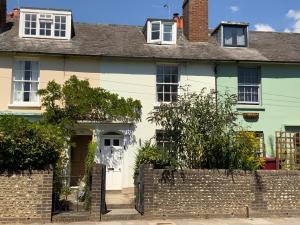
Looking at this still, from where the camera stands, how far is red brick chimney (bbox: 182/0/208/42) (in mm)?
21672

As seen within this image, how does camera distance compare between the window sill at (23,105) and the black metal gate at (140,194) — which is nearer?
the black metal gate at (140,194)

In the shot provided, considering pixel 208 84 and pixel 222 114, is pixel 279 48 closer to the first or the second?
pixel 208 84

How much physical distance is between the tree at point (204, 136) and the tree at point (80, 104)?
14.8 ft

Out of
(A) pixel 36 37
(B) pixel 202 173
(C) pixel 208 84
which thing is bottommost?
(B) pixel 202 173

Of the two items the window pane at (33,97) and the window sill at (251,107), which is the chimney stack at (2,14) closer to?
the window pane at (33,97)

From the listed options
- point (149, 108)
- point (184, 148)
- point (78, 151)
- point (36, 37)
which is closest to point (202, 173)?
point (184, 148)

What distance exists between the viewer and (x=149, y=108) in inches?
763

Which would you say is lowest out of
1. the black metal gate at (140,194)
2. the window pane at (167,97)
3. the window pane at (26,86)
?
the black metal gate at (140,194)

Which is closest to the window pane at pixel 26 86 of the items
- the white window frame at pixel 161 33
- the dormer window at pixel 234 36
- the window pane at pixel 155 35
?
the white window frame at pixel 161 33

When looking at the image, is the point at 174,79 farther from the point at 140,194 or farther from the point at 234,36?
the point at 140,194

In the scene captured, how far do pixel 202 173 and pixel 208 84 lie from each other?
768cm

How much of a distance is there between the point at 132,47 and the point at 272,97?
290 inches

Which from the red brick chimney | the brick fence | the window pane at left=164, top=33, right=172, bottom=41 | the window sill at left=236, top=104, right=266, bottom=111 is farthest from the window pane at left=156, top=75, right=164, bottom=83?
the brick fence

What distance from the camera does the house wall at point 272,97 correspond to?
66.0ft
